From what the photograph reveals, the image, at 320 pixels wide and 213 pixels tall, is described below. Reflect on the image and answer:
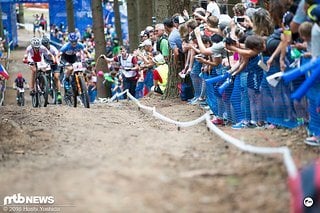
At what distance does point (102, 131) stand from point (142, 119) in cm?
303

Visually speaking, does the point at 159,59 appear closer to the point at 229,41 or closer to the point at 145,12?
the point at 145,12

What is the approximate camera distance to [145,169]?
7.07m

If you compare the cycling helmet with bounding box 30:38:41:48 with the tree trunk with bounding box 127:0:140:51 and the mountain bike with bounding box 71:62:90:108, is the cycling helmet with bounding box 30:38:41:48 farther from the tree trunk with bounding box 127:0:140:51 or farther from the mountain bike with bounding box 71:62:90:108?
the tree trunk with bounding box 127:0:140:51

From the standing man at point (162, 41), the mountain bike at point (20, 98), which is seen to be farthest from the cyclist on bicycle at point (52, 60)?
the mountain bike at point (20, 98)

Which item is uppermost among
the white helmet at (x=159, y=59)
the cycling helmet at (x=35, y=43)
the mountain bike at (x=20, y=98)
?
the cycling helmet at (x=35, y=43)

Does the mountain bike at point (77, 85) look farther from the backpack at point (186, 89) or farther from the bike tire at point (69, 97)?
the backpack at point (186, 89)

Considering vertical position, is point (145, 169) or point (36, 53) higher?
point (36, 53)

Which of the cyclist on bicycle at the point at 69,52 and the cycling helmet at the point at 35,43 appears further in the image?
the cyclist on bicycle at the point at 69,52

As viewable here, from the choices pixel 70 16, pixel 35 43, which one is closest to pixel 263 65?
pixel 35 43

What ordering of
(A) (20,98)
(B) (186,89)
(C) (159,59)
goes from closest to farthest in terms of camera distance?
1. (B) (186,89)
2. (C) (159,59)
3. (A) (20,98)

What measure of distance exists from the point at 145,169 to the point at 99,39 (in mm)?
18006

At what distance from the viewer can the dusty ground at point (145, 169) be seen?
600cm

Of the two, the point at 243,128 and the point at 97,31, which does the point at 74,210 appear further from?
the point at 97,31

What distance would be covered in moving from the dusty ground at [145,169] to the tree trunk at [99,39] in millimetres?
12803
